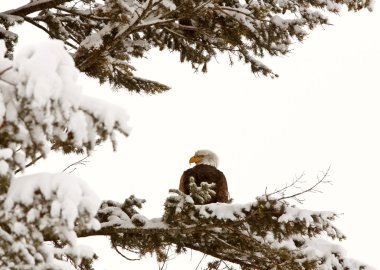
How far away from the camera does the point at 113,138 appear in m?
2.58

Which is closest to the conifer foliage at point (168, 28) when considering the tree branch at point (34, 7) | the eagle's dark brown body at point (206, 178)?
the tree branch at point (34, 7)

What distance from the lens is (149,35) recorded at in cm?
660

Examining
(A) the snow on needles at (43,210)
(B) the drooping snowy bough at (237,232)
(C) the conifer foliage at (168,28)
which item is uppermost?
(C) the conifer foliage at (168,28)

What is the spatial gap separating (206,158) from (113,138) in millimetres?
6059

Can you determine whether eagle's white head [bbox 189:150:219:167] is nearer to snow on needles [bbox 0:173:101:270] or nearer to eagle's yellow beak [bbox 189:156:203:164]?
eagle's yellow beak [bbox 189:156:203:164]

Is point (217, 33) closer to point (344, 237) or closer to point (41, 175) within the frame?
point (344, 237)

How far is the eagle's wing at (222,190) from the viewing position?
705 centimetres

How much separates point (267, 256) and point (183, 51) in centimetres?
316

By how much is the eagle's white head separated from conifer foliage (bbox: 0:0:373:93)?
5.91ft

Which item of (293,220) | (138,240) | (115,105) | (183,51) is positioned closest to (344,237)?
(293,220)

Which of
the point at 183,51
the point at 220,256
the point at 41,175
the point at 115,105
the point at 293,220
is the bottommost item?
the point at 220,256

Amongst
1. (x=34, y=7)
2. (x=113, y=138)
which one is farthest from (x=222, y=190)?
(x=113, y=138)

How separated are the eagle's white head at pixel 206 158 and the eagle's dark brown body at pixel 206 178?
0.78m

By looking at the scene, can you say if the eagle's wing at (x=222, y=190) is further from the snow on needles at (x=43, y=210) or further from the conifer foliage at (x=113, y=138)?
the snow on needles at (x=43, y=210)
